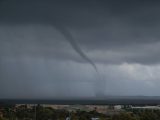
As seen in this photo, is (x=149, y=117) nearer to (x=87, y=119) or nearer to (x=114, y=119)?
(x=114, y=119)

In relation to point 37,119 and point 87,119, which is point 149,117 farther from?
point 37,119

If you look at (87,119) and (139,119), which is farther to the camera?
(87,119)

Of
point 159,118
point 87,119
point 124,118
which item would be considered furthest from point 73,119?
point 159,118

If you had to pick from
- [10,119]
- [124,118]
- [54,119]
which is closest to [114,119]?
[124,118]

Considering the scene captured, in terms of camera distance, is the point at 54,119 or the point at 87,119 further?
the point at 87,119

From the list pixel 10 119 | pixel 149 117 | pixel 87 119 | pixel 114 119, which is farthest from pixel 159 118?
pixel 10 119

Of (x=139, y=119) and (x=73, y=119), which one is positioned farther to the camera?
(x=73, y=119)

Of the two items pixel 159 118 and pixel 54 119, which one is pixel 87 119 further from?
pixel 159 118
